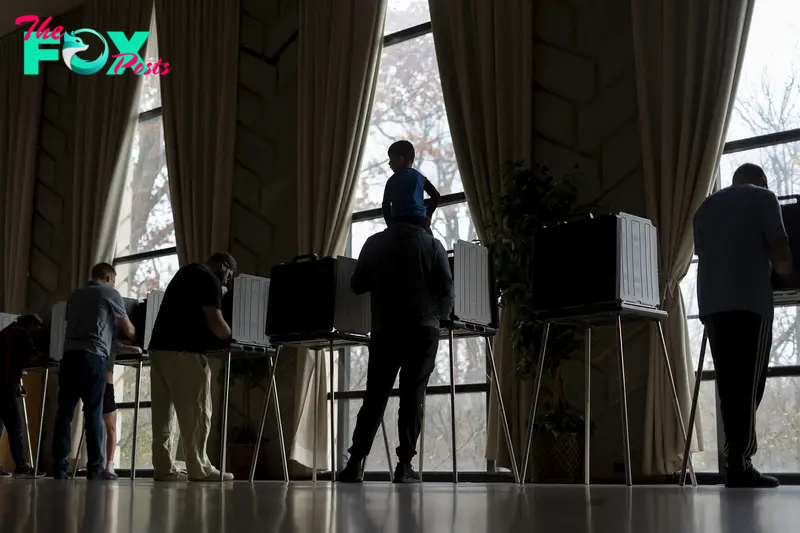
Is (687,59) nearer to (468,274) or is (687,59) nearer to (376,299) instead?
(468,274)

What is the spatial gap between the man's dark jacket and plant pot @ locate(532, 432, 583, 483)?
160cm

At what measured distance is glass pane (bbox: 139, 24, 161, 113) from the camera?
32.8 ft

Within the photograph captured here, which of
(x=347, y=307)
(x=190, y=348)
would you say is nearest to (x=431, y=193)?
(x=347, y=307)

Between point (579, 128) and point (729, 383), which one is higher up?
point (579, 128)

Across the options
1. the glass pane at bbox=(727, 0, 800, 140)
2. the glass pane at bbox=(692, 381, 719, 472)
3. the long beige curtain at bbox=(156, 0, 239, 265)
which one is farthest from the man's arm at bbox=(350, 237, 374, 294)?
the long beige curtain at bbox=(156, 0, 239, 265)

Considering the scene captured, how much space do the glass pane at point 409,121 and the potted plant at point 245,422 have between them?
1544 millimetres

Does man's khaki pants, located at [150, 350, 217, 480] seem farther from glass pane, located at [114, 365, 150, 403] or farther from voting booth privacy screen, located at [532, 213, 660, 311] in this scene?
→ glass pane, located at [114, 365, 150, 403]

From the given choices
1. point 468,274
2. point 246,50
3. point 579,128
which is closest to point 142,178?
point 246,50

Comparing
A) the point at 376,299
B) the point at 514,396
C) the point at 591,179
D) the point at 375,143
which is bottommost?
the point at 514,396

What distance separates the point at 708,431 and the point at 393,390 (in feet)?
7.51

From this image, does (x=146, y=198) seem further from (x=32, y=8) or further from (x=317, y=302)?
(x=317, y=302)

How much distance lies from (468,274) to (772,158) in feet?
7.28

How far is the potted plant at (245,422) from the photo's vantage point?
7707 millimetres

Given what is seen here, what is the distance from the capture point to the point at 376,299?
4.50 meters
